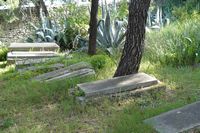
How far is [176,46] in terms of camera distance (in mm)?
5707

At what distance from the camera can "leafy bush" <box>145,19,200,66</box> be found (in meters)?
5.54

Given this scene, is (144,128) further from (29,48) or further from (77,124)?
(29,48)

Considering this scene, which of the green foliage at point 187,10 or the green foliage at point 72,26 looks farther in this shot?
the green foliage at point 187,10

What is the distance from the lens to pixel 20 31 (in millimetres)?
10227

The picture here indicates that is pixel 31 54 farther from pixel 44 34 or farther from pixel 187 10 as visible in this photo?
pixel 187 10

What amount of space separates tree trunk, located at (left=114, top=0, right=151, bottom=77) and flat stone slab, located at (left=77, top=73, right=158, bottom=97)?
0.17 meters

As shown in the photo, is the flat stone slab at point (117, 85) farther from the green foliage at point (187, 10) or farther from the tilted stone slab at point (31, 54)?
the green foliage at point (187, 10)

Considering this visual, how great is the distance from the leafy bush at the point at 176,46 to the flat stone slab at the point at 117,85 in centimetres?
138

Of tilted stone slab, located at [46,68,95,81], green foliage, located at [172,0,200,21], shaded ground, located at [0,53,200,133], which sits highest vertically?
green foliage, located at [172,0,200,21]

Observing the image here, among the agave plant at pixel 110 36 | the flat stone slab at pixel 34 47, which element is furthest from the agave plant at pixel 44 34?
the agave plant at pixel 110 36

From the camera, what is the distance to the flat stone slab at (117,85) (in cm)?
400

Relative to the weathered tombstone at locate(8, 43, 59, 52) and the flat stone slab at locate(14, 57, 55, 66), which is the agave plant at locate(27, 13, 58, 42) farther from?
the flat stone slab at locate(14, 57, 55, 66)

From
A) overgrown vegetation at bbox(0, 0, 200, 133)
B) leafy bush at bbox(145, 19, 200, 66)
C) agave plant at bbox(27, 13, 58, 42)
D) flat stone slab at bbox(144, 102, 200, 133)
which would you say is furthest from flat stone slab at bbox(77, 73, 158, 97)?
agave plant at bbox(27, 13, 58, 42)

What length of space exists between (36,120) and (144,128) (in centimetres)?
113
